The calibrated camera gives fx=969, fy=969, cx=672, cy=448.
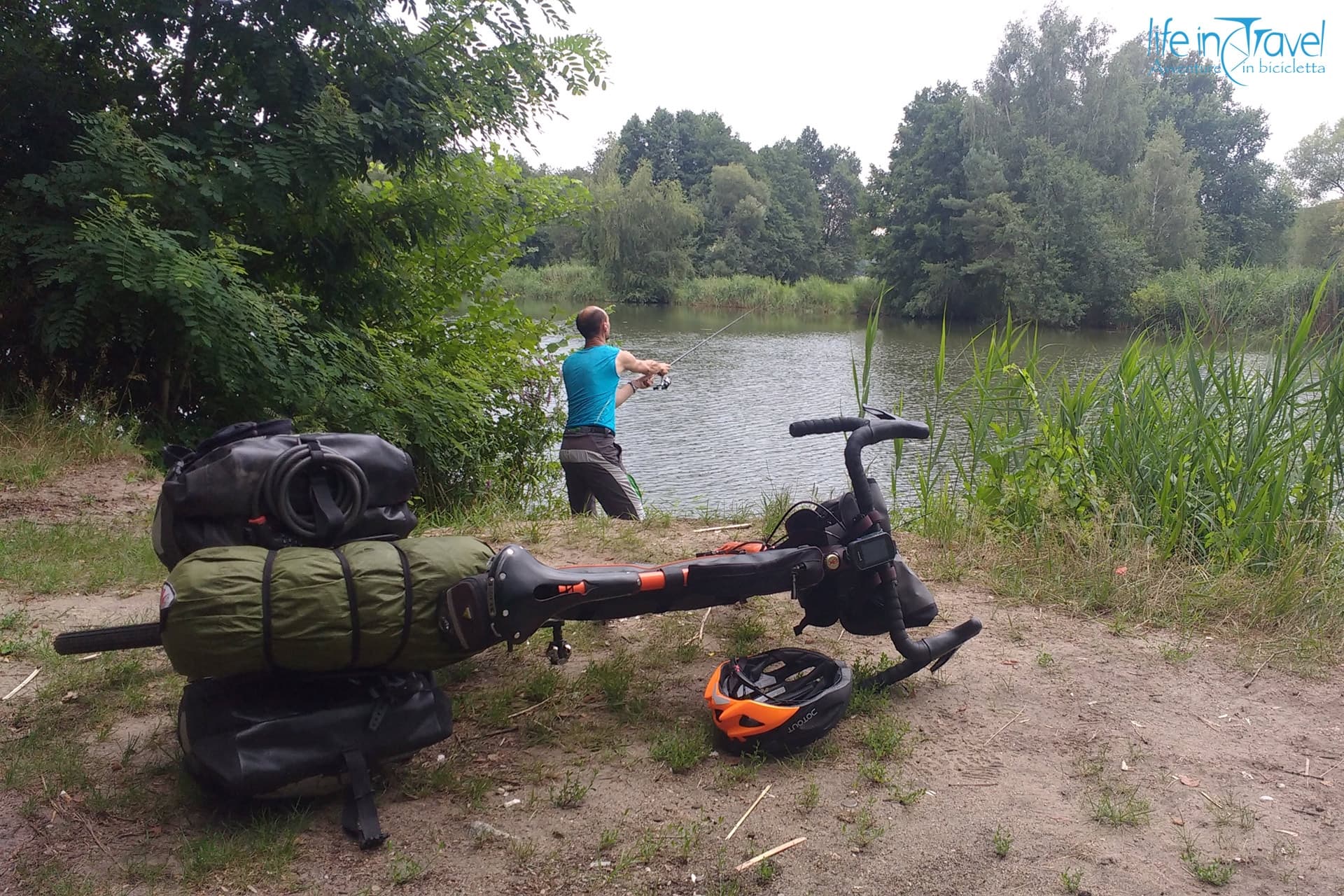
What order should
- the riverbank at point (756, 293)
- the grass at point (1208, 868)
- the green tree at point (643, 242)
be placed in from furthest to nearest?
the green tree at point (643, 242), the riverbank at point (756, 293), the grass at point (1208, 868)

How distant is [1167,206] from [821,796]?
4822 centimetres

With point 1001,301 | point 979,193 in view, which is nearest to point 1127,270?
point 1001,301

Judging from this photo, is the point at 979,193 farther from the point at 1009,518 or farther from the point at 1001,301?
the point at 1009,518

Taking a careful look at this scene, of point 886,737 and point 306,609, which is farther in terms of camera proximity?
point 886,737

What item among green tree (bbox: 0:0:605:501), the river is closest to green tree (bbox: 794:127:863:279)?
the river

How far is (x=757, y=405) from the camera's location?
16.9m

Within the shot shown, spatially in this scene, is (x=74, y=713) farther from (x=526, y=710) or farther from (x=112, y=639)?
(x=526, y=710)

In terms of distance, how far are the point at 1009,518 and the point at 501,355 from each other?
5.55 m

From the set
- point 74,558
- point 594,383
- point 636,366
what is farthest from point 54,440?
point 636,366

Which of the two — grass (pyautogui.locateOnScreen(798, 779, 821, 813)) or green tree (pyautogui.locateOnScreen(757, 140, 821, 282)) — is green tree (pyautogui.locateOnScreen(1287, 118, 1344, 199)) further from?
grass (pyautogui.locateOnScreen(798, 779, 821, 813))

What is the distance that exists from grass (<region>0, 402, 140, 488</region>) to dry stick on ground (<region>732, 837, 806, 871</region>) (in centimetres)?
629

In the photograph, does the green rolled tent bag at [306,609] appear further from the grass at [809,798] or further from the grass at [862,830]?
the grass at [862,830]

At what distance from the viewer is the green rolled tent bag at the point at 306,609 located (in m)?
2.46

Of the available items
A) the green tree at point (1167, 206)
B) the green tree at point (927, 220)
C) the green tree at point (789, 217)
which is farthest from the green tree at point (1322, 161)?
the green tree at point (789, 217)
